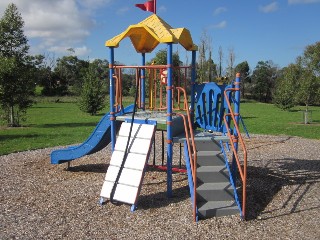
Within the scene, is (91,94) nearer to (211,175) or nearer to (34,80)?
(34,80)

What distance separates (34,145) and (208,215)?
9.42 meters

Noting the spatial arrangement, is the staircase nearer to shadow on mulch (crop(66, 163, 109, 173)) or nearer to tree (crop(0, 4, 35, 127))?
shadow on mulch (crop(66, 163, 109, 173))

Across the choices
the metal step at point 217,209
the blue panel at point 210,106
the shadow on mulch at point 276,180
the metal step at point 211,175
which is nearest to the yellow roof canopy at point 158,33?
the blue panel at point 210,106

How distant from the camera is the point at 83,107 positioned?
89.6 ft

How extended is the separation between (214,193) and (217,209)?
0.36 metres

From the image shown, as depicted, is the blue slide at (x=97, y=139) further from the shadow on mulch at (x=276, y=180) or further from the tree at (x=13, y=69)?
the tree at (x=13, y=69)

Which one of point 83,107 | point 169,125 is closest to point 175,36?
point 169,125

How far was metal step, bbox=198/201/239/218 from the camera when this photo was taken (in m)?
5.79

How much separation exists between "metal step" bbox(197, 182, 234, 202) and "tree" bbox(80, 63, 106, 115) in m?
21.0

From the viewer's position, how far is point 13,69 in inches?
731

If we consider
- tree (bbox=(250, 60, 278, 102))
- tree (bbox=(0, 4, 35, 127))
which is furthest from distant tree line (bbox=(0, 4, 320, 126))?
tree (bbox=(250, 60, 278, 102))

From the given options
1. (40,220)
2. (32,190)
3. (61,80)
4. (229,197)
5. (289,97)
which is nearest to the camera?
(40,220)

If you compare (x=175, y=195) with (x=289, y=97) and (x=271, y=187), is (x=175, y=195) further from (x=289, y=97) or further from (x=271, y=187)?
(x=289, y=97)

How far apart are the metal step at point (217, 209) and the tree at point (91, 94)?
21.3 m
